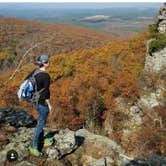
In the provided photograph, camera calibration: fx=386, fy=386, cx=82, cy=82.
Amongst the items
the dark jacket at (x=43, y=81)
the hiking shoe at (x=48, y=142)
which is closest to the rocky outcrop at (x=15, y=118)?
the hiking shoe at (x=48, y=142)

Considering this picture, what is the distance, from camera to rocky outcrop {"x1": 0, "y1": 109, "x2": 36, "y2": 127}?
1606 centimetres

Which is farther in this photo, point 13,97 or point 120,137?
point 13,97

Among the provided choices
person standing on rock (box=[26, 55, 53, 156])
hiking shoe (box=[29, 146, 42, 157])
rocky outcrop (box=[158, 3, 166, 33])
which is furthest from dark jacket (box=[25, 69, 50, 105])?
rocky outcrop (box=[158, 3, 166, 33])

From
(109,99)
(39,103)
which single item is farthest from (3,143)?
(109,99)

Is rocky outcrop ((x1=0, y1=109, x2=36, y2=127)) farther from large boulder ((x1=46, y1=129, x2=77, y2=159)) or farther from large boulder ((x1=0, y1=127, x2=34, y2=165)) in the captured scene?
large boulder ((x1=46, y1=129, x2=77, y2=159))

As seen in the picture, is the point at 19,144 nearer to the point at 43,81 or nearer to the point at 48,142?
the point at 48,142

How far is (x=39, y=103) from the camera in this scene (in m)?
12.3

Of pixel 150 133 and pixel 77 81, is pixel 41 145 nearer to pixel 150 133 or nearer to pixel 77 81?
pixel 150 133

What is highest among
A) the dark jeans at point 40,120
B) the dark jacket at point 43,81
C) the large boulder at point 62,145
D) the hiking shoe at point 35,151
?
the dark jacket at point 43,81

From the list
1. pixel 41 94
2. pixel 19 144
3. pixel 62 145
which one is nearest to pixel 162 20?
pixel 62 145

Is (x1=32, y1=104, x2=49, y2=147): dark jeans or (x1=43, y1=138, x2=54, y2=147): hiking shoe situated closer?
(x1=32, y1=104, x2=49, y2=147): dark jeans

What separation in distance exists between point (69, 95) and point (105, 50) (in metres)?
48.6

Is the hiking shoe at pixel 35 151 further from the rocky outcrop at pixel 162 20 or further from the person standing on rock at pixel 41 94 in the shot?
the rocky outcrop at pixel 162 20

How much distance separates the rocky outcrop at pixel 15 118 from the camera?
16.1m
